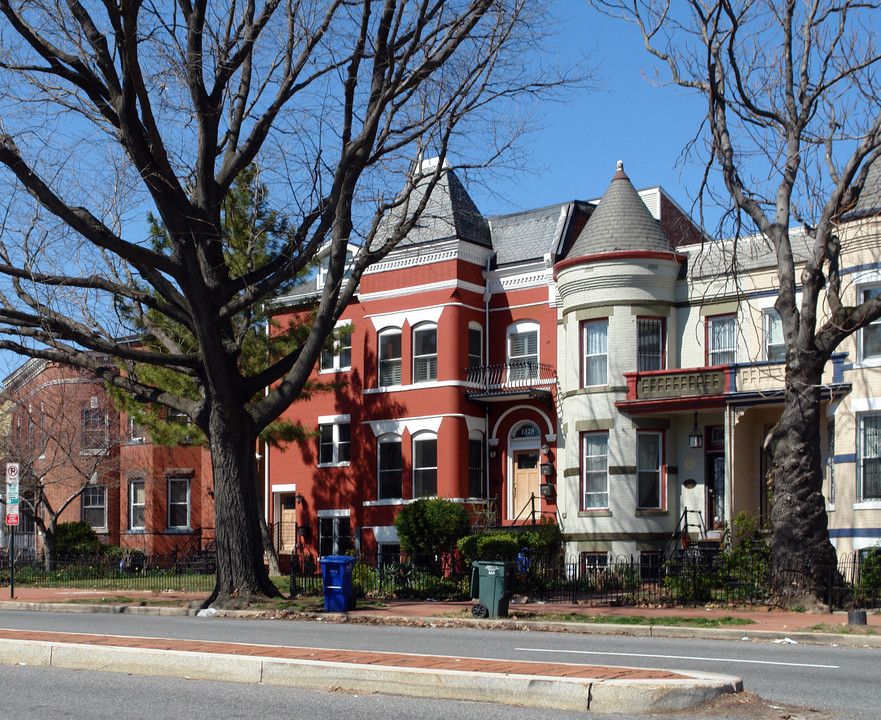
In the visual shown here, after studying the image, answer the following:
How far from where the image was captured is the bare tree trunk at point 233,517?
20781 mm

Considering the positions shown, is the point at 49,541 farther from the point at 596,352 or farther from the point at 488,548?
the point at 596,352

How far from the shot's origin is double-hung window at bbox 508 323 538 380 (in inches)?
1323

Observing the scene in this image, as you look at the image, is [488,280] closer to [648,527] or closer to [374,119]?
[648,527]

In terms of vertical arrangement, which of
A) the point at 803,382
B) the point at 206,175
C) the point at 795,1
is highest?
the point at 795,1

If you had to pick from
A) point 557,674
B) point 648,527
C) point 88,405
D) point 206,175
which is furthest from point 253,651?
point 88,405

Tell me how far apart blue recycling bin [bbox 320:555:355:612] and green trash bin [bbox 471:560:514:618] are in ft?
8.67

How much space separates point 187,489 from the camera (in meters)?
42.3

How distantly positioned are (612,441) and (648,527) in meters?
2.53

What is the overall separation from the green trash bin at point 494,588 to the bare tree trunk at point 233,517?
4532mm

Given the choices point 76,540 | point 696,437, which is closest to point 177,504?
point 76,540

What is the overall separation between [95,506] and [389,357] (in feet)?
54.1

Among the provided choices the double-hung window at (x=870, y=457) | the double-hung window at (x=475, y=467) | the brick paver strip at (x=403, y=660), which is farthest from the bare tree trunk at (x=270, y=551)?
the brick paver strip at (x=403, y=660)

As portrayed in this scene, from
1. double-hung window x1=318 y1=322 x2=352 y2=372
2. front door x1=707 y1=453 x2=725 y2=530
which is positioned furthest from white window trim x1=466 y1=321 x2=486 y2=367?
front door x1=707 y1=453 x2=725 y2=530

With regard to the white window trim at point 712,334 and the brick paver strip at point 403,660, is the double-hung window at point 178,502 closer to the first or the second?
the white window trim at point 712,334
